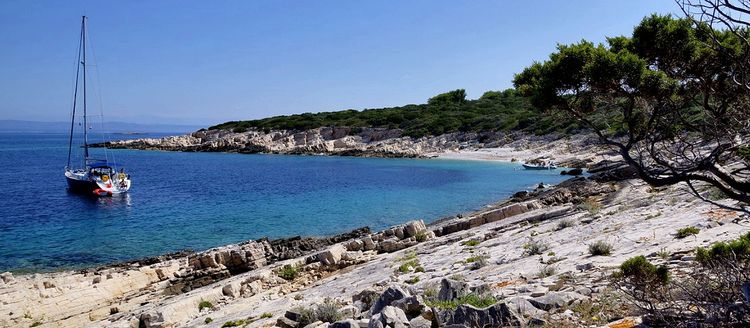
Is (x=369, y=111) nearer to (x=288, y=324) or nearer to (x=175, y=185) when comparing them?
(x=175, y=185)

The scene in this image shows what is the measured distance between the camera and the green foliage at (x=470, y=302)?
8609mm

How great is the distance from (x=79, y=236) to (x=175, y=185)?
24.4 meters

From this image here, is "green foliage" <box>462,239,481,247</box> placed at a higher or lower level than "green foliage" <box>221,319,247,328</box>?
higher

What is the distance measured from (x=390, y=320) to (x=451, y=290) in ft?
6.95

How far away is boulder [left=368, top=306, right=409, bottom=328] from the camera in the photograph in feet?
25.4

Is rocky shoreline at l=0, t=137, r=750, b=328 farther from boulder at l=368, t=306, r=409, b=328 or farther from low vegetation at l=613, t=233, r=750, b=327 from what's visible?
low vegetation at l=613, t=233, r=750, b=327

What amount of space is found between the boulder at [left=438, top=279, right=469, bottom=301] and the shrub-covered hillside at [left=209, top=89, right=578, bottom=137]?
70594 millimetres

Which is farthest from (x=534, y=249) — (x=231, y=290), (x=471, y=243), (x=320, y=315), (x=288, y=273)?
(x=231, y=290)

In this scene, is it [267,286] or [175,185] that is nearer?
[267,286]

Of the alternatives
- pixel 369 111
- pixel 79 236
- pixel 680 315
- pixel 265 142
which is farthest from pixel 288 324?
pixel 369 111

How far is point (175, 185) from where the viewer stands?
54094 mm

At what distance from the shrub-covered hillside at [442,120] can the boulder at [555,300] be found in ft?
233

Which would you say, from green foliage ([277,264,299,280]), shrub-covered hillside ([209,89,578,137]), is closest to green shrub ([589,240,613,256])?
green foliage ([277,264,299,280])

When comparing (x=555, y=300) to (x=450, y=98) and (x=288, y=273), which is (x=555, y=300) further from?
(x=450, y=98)
